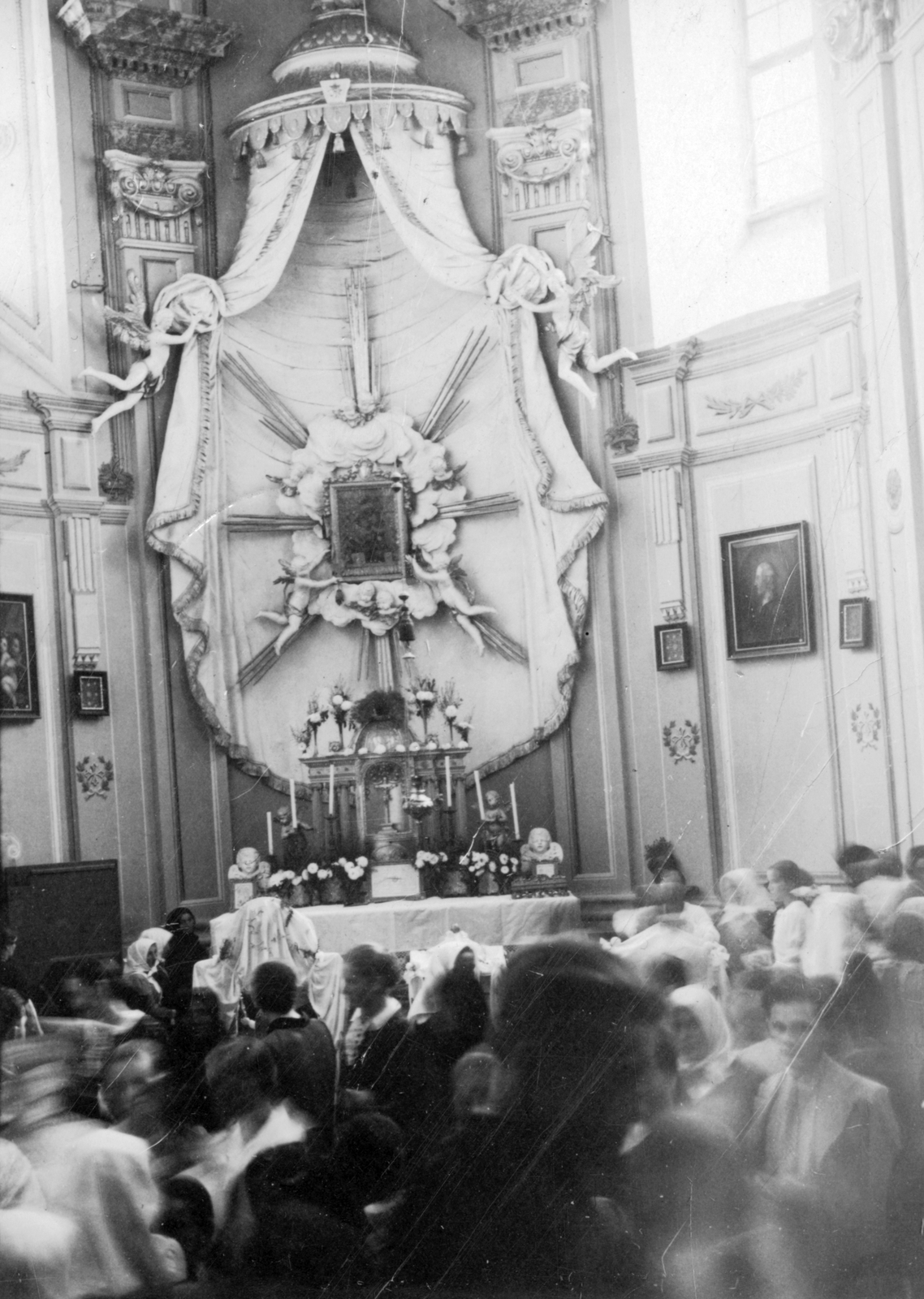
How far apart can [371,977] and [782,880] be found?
235 centimetres

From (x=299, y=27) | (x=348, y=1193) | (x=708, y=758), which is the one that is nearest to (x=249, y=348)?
(x=299, y=27)

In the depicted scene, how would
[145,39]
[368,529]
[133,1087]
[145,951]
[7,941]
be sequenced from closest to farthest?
[133,1087], [7,941], [145,951], [145,39], [368,529]

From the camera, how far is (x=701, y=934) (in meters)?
8.28

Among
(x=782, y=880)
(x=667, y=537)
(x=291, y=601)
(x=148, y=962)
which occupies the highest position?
(x=667, y=537)

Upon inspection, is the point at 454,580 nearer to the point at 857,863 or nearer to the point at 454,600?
the point at 454,600

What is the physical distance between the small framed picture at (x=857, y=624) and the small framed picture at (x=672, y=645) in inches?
39.1

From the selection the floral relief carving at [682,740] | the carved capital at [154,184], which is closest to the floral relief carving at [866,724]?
the floral relief carving at [682,740]

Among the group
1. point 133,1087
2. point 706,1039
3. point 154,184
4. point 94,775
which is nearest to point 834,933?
point 706,1039

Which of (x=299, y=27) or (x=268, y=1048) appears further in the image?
(x=299, y=27)

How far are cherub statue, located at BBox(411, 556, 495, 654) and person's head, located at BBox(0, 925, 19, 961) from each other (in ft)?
9.76

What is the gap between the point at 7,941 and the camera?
845 centimetres

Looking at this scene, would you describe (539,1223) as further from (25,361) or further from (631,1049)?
(25,361)

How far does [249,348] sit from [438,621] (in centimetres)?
195

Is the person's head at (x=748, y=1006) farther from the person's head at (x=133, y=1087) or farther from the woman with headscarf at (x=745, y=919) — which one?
the person's head at (x=133, y=1087)
